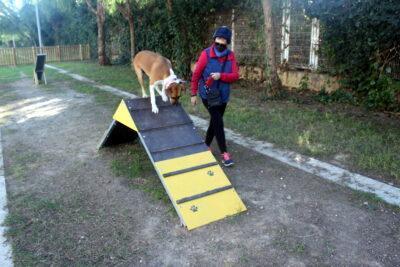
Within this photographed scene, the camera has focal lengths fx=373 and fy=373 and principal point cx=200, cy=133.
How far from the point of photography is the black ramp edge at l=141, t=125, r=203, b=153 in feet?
15.6

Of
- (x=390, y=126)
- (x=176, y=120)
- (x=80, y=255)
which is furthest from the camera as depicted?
(x=390, y=126)

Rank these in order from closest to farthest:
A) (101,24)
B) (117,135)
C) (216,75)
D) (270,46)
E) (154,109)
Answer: (216,75), (154,109), (117,135), (270,46), (101,24)

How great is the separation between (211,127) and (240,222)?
1.99m

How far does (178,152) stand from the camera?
4.75 meters

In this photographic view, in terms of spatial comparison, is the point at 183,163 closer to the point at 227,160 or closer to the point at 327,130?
the point at 227,160

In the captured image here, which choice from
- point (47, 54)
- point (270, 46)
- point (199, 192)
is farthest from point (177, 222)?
point (47, 54)

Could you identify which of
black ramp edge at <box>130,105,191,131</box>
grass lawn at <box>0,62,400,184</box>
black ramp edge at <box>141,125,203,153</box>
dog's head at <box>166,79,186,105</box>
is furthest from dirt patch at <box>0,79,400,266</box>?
dog's head at <box>166,79,186,105</box>

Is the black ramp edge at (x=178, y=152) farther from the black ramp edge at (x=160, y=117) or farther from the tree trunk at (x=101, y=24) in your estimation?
the tree trunk at (x=101, y=24)

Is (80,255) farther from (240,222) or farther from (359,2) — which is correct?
(359,2)

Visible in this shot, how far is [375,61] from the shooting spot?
8.48 m

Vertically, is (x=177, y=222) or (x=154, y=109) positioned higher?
(x=154, y=109)

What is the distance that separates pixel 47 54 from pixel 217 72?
26.0 metres

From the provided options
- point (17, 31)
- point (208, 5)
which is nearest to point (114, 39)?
point (208, 5)

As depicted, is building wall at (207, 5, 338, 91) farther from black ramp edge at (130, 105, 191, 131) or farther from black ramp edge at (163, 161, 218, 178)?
black ramp edge at (163, 161, 218, 178)
